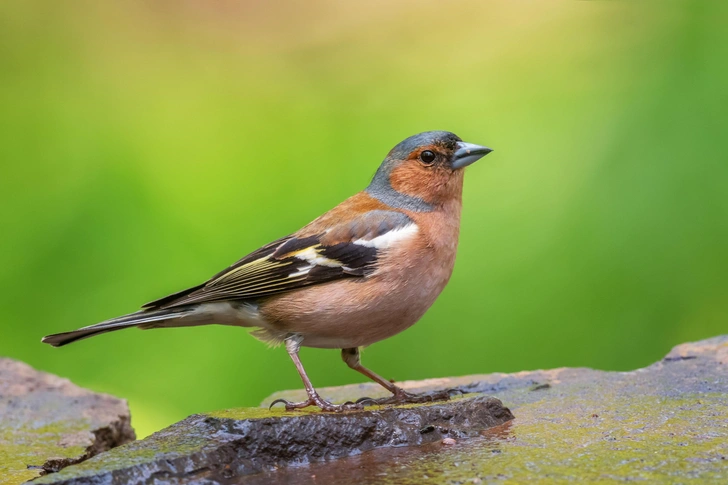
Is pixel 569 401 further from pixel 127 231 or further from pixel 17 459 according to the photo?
pixel 127 231

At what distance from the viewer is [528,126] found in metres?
6.62

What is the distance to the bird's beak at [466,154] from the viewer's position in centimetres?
466

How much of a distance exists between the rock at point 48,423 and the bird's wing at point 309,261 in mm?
628

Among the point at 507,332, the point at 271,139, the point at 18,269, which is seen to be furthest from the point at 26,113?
the point at 507,332

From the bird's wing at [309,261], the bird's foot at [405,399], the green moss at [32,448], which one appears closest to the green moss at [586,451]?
the bird's foot at [405,399]

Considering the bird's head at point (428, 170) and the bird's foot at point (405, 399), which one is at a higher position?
the bird's head at point (428, 170)

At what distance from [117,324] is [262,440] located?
1.38 m

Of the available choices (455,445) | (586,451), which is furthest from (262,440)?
(586,451)

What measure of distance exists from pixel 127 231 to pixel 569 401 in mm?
3689

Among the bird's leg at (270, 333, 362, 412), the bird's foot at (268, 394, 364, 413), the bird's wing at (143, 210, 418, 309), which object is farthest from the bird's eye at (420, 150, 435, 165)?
the bird's foot at (268, 394, 364, 413)

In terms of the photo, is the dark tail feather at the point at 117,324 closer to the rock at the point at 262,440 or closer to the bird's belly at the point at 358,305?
the bird's belly at the point at 358,305

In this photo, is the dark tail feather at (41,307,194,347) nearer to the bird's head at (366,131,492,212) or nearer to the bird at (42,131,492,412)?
the bird at (42,131,492,412)

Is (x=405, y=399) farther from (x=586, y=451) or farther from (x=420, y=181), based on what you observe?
(x=586, y=451)

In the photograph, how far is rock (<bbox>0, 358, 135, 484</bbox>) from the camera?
11.7ft
